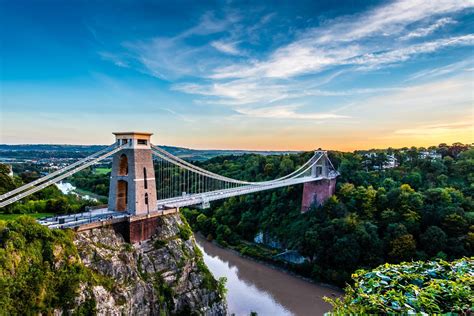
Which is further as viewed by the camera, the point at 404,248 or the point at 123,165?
the point at 404,248

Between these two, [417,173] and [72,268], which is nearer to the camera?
[72,268]

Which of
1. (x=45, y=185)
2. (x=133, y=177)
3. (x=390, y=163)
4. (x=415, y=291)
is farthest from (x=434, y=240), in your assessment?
(x=45, y=185)

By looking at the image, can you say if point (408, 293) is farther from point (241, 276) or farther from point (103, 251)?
point (241, 276)

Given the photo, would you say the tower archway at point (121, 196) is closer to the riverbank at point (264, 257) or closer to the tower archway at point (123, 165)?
the tower archway at point (123, 165)

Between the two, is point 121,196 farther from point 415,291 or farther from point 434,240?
point 434,240

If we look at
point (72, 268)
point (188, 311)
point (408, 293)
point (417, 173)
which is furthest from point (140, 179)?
point (417, 173)

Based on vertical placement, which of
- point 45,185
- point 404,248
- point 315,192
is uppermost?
point 45,185
